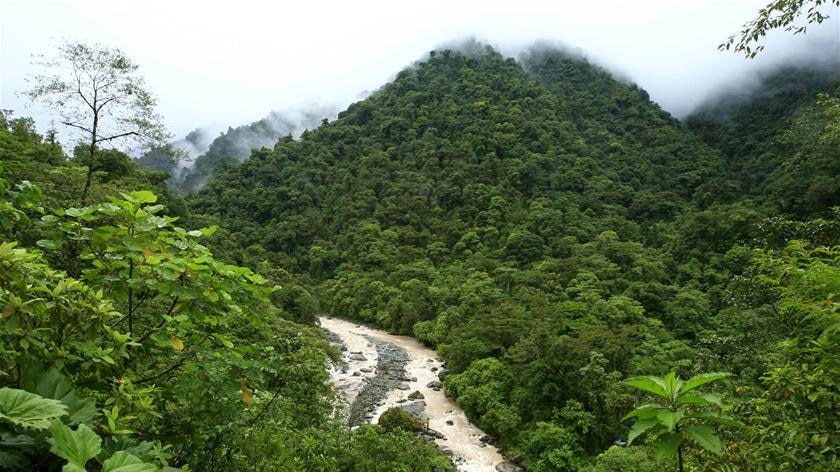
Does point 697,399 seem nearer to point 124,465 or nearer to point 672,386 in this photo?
point 672,386

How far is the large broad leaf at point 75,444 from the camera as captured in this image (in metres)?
1.43

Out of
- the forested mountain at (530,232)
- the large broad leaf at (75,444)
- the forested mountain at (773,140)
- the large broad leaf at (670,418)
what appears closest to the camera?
the large broad leaf at (75,444)

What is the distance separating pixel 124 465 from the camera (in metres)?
1.52

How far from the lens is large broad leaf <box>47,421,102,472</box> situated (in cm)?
143

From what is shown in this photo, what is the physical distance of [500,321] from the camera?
71.7 feet

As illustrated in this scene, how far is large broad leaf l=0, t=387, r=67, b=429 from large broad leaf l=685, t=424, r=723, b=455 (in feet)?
7.67

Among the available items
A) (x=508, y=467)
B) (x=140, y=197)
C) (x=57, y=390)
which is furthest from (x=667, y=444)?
(x=508, y=467)

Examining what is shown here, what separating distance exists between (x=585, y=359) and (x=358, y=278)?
91.0 feet

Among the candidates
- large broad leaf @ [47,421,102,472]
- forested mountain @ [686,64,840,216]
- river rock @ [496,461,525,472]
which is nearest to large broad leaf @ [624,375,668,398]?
large broad leaf @ [47,421,102,472]

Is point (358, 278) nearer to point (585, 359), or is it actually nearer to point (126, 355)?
point (585, 359)

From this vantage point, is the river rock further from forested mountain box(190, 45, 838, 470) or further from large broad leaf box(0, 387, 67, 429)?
large broad leaf box(0, 387, 67, 429)

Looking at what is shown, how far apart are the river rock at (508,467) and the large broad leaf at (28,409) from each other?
47.5 feet

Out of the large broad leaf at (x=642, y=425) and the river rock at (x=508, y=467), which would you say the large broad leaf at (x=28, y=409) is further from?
the river rock at (x=508, y=467)

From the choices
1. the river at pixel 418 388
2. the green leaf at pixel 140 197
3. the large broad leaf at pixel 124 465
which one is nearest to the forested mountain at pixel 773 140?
the river at pixel 418 388
